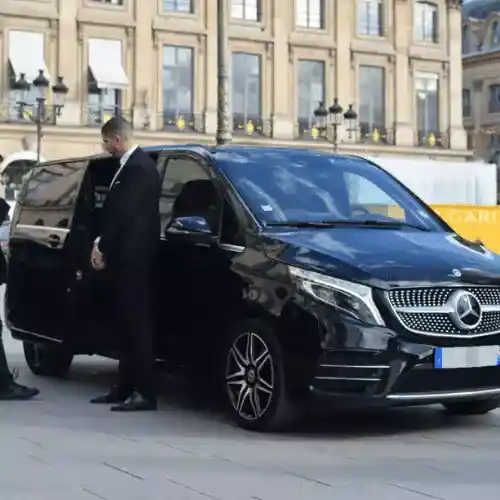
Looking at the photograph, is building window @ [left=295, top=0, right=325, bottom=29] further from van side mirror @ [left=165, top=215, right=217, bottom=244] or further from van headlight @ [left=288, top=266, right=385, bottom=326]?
van headlight @ [left=288, top=266, right=385, bottom=326]

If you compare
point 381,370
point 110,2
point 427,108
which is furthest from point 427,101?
point 381,370

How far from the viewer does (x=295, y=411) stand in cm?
673

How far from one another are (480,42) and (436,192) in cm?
5189

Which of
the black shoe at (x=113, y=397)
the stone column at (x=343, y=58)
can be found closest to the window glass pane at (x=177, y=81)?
the stone column at (x=343, y=58)

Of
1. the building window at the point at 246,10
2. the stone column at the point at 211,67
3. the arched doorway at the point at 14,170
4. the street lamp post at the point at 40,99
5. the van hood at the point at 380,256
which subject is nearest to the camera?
the van hood at the point at 380,256

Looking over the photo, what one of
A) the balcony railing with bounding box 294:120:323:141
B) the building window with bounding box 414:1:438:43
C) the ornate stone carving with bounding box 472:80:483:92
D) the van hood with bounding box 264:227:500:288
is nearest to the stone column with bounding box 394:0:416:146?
the building window with bounding box 414:1:438:43

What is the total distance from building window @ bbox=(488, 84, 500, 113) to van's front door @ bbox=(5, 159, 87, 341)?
6395 cm

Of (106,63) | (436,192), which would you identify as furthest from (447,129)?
(436,192)

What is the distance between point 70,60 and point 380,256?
38.5 metres

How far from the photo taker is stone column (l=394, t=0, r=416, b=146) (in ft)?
171

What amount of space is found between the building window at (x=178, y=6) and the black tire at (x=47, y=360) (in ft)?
124

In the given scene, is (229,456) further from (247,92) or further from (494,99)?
(494,99)

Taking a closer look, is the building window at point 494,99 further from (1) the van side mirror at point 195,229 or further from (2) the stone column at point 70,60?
(1) the van side mirror at point 195,229

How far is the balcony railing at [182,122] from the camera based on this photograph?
45.8 metres
